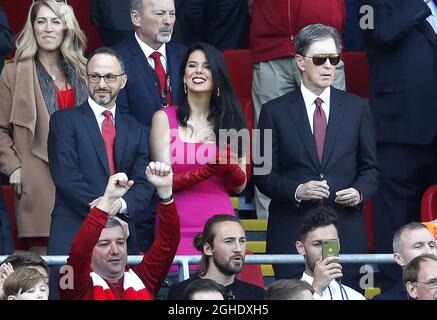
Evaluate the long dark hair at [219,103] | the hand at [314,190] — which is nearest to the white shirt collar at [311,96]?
the long dark hair at [219,103]

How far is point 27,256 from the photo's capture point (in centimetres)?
912

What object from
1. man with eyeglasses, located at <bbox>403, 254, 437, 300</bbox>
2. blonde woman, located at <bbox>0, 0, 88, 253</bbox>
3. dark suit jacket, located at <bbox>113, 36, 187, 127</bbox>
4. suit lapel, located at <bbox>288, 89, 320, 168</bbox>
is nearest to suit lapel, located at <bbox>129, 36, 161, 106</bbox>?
dark suit jacket, located at <bbox>113, 36, 187, 127</bbox>

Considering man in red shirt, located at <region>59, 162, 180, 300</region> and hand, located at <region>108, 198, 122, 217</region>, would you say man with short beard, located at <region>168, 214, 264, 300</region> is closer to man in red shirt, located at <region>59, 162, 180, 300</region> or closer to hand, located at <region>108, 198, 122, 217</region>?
man in red shirt, located at <region>59, 162, 180, 300</region>

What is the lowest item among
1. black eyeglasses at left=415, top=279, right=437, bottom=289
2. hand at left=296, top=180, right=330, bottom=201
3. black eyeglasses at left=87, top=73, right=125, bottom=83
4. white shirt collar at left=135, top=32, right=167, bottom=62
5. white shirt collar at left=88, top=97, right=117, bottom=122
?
black eyeglasses at left=415, top=279, right=437, bottom=289

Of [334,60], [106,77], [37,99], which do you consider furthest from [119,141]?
[334,60]

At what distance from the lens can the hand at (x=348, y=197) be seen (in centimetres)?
1019

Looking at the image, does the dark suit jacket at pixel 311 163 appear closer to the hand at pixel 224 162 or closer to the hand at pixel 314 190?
the hand at pixel 314 190

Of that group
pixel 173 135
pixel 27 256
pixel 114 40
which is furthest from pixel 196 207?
pixel 114 40

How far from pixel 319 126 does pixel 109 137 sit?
1.23 m

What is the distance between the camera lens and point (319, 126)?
1045cm

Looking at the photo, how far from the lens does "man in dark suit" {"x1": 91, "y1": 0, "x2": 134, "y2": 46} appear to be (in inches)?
473

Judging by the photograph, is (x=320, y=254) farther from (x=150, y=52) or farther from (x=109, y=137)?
(x=150, y=52)
